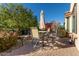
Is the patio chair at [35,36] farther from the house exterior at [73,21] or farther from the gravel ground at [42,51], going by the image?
the house exterior at [73,21]

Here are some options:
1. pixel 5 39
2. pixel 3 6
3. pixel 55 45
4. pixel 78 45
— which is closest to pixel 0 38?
pixel 5 39

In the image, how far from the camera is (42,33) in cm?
862

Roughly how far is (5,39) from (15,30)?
0.34 meters

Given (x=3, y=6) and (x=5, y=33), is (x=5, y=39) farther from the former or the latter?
(x=3, y=6)

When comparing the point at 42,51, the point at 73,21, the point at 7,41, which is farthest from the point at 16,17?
the point at 73,21

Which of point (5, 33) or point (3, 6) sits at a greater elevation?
point (3, 6)

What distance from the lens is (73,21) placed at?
8672mm

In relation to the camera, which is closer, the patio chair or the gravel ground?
the gravel ground

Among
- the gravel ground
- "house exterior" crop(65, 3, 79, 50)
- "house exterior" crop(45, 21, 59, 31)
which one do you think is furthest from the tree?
"house exterior" crop(65, 3, 79, 50)

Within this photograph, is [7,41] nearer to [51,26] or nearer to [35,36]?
[35,36]

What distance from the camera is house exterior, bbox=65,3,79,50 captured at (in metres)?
8.52

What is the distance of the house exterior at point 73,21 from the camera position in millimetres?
8516

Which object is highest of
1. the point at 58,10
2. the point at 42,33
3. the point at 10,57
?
the point at 58,10

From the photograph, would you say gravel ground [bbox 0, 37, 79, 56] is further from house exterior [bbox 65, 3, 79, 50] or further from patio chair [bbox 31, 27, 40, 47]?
house exterior [bbox 65, 3, 79, 50]
